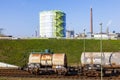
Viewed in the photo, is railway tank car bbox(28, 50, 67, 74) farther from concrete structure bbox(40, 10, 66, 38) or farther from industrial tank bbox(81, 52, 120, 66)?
concrete structure bbox(40, 10, 66, 38)

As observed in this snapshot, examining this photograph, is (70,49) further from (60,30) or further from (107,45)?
(60,30)

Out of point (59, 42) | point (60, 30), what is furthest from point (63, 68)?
point (60, 30)

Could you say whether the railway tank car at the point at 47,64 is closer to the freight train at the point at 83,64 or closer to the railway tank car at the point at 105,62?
the freight train at the point at 83,64

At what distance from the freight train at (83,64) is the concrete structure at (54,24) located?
102346mm

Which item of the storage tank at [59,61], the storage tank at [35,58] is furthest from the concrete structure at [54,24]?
the storage tank at [59,61]

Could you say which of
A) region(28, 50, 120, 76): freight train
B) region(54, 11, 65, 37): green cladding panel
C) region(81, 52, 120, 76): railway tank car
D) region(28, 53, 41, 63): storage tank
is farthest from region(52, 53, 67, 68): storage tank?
region(54, 11, 65, 37): green cladding panel

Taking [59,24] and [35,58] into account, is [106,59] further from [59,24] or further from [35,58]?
[59,24]

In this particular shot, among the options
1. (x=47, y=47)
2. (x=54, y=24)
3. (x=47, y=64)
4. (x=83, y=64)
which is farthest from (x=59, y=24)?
(x=83, y=64)

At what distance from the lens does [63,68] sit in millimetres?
60594

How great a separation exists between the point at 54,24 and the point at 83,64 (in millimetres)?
107865

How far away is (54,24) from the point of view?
552 ft

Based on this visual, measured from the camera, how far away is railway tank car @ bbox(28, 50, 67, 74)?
61.1 metres

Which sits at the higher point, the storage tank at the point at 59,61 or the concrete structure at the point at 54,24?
the concrete structure at the point at 54,24

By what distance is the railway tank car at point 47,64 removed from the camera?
201 feet
